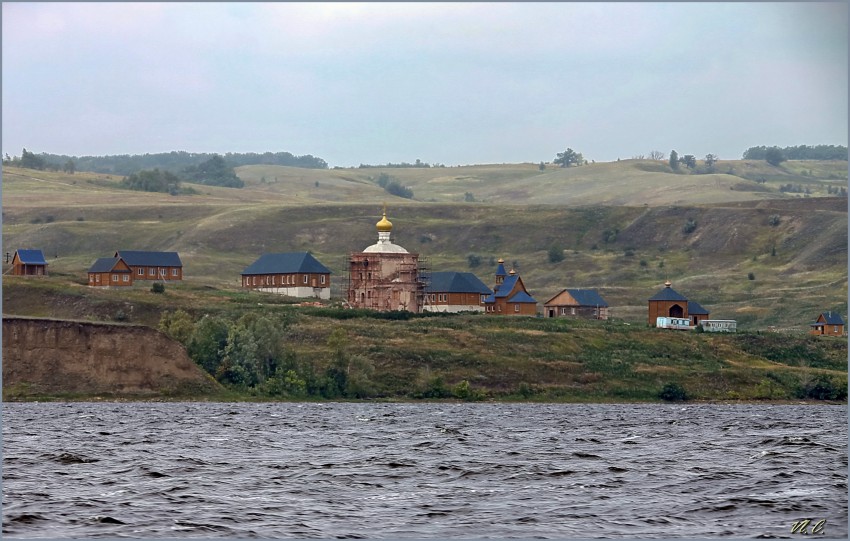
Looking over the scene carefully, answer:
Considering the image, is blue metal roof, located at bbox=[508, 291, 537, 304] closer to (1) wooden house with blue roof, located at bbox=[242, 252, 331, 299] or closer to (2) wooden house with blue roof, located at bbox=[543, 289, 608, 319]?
(2) wooden house with blue roof, located at bbox=[543, 289, 608, 319]

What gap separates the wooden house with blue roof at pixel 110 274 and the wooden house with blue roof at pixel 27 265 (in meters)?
5.59

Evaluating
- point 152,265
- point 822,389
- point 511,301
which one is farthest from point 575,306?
point 152,265

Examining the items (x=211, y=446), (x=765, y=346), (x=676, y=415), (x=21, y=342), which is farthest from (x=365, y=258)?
(x=211, y=446)

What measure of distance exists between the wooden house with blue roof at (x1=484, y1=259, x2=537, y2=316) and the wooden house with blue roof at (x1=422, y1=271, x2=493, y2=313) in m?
1.21

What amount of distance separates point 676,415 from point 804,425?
15855 mm

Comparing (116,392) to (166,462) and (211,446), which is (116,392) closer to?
(211,446)

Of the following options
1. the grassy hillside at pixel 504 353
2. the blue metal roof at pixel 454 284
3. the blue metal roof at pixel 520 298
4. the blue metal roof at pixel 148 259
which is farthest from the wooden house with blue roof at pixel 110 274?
the blue metal roof at pixel 520 298

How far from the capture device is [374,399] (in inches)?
4806

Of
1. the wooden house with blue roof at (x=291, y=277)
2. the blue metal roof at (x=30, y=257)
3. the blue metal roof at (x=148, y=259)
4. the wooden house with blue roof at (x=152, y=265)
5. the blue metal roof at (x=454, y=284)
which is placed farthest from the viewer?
the wooden house with blue roof at (x=291, y=277)

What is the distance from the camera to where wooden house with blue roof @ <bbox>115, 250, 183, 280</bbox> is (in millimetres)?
171887

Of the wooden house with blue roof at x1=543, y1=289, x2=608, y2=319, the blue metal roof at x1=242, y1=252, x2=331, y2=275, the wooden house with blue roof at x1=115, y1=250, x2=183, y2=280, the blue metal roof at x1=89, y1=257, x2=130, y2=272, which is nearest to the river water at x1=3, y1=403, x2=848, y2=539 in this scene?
the blue metal roof at x1=89, y1=257, x2=130, y2=272

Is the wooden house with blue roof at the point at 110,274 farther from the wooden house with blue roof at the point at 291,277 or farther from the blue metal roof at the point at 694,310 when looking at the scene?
the blue metal roof at the point at 694,310

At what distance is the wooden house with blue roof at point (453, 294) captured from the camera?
170m

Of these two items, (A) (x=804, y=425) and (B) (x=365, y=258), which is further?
(B) (x=365, y=258)
